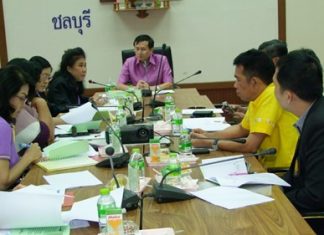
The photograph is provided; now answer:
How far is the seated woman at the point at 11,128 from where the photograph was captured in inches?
84.1

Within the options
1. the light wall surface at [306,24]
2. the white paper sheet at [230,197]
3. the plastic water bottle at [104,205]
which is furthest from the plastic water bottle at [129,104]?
the light wall surface at [306,24]

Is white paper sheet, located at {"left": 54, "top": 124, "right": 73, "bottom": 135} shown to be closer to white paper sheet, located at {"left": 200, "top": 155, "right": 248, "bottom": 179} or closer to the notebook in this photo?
the notebook

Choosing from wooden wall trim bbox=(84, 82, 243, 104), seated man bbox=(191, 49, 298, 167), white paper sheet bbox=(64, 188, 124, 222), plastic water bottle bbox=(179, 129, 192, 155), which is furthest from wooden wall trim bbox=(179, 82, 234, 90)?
white paper sheet bbox=(64, 188, 124, 222)

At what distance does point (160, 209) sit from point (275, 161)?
1043 mm

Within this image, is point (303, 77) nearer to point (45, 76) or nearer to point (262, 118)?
point (262, 118)

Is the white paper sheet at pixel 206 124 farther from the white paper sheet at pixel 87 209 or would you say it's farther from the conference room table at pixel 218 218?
the white paper sheet at pixel 87 209

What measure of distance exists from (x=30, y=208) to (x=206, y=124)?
5.55 feet

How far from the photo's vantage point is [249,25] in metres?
5.57

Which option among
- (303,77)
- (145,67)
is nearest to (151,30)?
(145,67)

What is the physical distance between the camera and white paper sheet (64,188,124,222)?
5.17 ft

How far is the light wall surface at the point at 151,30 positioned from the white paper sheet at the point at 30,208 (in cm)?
420

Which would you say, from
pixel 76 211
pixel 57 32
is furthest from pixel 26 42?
pixel 76 211

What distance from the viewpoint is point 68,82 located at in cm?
426

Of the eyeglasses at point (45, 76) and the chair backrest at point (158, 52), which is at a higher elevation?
the chair backrest at point (158, 52)
